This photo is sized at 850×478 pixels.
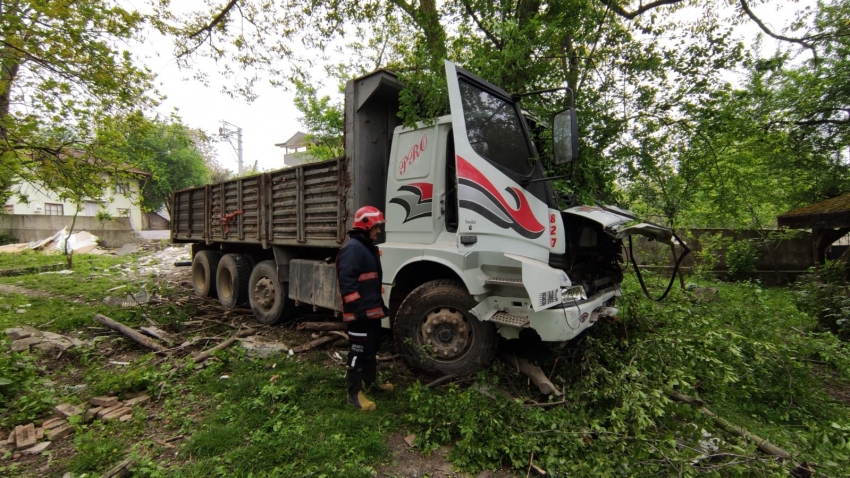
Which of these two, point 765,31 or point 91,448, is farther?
point 765,31

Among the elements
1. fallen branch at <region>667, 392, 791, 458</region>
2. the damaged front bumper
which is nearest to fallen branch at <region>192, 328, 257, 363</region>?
the damaged front bumper

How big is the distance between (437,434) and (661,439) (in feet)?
4.75

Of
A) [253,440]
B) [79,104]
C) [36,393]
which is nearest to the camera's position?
[253,440]

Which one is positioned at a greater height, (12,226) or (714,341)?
(12,226)

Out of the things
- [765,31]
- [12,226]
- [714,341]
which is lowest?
[714,341]

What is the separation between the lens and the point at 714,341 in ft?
10.6

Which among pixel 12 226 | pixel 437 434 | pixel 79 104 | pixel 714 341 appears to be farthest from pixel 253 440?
pixel 12 226

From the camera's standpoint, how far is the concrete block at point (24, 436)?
266 centimetres

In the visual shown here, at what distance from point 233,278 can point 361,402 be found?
386 cm

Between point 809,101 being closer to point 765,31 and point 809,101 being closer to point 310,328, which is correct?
point 765,31

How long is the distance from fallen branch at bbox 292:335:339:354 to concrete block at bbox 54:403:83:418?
185cm

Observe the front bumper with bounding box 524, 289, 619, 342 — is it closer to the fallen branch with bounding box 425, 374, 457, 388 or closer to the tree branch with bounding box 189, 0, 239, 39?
the fallen branch with bounding box 425, 374, 457, 388

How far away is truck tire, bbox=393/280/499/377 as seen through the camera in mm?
3207

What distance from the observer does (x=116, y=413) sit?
3066mm
